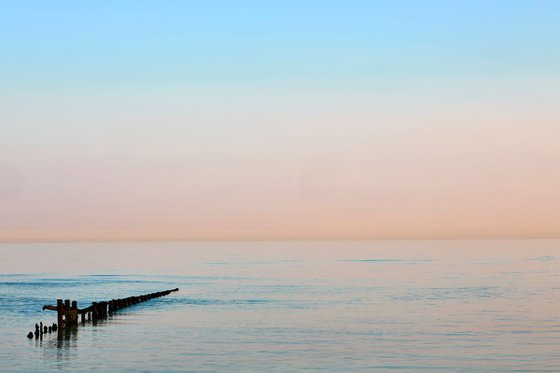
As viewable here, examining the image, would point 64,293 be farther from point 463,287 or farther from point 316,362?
point 316,362

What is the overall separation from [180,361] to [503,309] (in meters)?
38.2

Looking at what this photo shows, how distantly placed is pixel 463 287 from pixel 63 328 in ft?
192

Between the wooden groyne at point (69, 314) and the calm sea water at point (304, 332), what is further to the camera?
the wooden groyne at point (69, 314)

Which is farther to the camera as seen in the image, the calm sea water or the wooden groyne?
the wooden groyne

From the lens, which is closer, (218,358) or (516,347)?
(218,358)

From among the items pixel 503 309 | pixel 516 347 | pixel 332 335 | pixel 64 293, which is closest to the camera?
pixel 516 347

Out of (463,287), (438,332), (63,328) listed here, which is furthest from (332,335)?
(463,287)

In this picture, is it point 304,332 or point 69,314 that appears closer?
point 304,332

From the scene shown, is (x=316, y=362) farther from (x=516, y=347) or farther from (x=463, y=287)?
(x=463, y=287)

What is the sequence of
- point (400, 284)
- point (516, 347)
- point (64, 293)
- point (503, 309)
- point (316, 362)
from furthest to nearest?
point (400, 284), point (64, 293), point (503, 309), point (516, 347), point (316, 362)

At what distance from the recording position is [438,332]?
56.4 metres

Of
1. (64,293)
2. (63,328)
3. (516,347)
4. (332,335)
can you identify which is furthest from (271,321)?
(64,293)

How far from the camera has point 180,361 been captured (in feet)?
143

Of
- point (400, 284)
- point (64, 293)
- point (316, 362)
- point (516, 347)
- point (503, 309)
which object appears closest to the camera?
point (316, 362)
